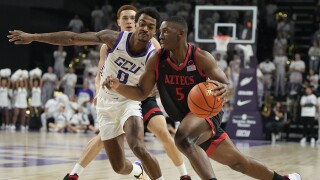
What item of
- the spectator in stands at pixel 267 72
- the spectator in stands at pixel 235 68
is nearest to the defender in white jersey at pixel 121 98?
the spectator in stands at pixel 235 68

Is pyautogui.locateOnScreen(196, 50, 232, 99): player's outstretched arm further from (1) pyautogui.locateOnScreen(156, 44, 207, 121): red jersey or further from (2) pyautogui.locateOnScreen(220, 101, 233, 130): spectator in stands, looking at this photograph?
(2) pyautogui.locateOnScreen(220, 101, 233, 130): spectator in stands

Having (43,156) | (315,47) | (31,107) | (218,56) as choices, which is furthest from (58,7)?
(43,156)

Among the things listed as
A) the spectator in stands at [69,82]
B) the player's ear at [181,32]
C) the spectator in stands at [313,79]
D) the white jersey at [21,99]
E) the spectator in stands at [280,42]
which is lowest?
the white jersey at [21,99]

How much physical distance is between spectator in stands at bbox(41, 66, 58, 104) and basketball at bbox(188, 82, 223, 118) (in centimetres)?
1704

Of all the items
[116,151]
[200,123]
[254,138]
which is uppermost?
[200,123]

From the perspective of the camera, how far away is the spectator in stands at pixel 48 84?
2217 cm

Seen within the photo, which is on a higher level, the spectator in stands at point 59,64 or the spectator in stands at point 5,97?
the spectator in stands at point 59,64


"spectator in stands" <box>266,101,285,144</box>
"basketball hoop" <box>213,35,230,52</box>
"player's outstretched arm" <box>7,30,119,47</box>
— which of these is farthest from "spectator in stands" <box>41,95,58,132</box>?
"player's outstretched arm" <box>7,30,119,47</box>

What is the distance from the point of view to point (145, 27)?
6324 millimetres

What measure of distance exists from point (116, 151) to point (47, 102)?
15.3 meters

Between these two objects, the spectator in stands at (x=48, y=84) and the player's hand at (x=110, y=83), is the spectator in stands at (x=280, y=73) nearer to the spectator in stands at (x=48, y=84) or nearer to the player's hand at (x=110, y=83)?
the spectator in stands at (x=48, y=84)

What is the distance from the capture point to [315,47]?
21484 mm

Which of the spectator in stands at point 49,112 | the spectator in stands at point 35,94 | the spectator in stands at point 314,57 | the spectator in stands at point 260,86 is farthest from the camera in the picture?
the spectator in stands at point 35,94

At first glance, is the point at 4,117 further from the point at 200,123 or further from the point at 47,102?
the point at 200,123
